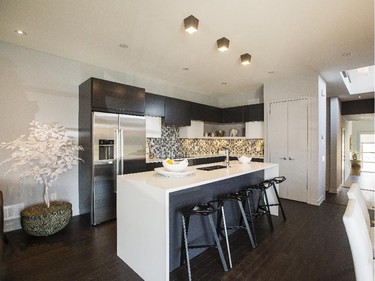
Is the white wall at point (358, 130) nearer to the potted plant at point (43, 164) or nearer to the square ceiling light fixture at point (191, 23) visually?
the square ceiling light fixture at point (191, 23)

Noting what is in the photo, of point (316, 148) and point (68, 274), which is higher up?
point (316, 148)

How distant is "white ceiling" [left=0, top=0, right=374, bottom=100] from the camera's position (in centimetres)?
222

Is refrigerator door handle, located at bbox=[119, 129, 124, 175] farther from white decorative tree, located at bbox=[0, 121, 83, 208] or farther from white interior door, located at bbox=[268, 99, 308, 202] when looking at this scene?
white interior door, located at bbox=[268, 99, 308, 202]

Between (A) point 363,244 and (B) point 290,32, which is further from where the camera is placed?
(B) point 290,32

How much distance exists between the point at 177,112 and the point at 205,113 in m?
1.06

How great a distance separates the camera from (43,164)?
118 inches

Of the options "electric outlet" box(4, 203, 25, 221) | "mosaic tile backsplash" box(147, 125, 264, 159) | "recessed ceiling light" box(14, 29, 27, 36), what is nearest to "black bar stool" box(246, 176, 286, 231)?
"mosaic tile backsplash" box(147, 125, 264, 159)

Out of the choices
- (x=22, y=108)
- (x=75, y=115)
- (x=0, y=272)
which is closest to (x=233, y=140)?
(x=75, y=115)

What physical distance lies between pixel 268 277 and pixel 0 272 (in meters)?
2.70

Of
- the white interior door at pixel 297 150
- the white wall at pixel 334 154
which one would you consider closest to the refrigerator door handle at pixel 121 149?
the white interior door at pixel 297 150

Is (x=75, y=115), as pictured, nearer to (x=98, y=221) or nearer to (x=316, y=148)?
(x=98, y=221)

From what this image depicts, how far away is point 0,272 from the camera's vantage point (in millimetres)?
2096

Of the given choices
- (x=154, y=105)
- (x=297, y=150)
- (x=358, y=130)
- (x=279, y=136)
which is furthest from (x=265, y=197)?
(x=358, y=130)

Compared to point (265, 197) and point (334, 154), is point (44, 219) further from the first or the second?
point (334, 154)
